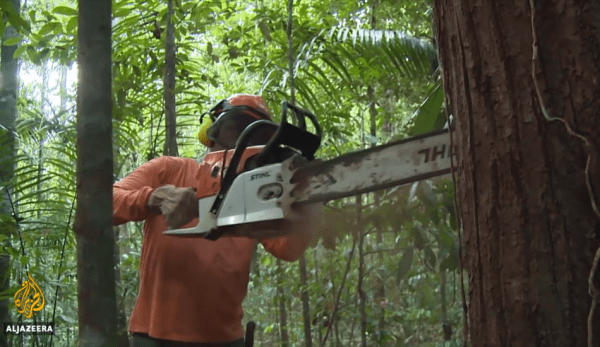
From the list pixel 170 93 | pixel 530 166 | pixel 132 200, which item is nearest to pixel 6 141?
pixel 170 93

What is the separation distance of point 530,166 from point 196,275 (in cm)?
175

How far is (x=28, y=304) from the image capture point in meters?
4.15

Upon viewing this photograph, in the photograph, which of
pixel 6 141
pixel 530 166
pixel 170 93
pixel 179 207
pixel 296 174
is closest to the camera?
pixel 530 166

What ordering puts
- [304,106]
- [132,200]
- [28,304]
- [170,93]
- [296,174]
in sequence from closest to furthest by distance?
1. [296,174]
2. [132,200]
3. [170,93]
4. [28,304]
5. [304,106]

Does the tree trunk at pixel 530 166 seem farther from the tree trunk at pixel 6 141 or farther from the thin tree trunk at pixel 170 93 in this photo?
the tree trunk at pixel 6 141

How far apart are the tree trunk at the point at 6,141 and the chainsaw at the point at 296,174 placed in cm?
201

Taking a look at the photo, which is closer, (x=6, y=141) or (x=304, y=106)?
(x=6, y=141)

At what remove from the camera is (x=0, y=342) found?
13.5 ft

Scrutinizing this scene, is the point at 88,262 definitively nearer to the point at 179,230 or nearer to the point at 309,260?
the point at 179,230

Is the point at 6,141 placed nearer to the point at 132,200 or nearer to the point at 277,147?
the point at 132,200

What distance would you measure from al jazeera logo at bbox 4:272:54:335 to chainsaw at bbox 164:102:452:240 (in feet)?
7.62

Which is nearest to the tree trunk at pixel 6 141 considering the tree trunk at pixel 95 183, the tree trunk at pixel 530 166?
the tree trunk at pixel 95 183

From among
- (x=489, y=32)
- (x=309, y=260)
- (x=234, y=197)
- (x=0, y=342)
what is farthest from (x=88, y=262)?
(x=309, y=260)

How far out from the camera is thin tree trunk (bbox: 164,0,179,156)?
3.70m
